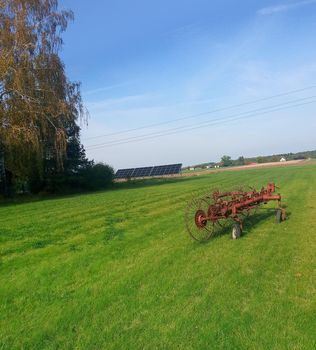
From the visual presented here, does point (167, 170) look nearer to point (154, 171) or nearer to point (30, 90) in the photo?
point (154, 171)

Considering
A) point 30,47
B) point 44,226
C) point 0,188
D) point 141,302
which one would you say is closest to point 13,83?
point 30,47

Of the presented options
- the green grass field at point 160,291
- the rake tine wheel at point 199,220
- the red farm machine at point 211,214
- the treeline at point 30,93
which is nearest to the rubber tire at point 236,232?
the red farm machine at point 211,214

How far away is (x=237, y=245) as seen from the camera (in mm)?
7949

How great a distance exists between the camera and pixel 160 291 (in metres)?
5.36

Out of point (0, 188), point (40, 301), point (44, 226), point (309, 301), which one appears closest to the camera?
point (309, 301)

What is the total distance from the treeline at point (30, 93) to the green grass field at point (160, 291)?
12.7 meters

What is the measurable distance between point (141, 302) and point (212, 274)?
4.93 feet

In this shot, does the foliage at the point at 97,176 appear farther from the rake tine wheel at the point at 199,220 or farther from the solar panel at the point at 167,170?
the solar panel at the point at 167,170

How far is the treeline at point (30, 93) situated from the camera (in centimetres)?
2064

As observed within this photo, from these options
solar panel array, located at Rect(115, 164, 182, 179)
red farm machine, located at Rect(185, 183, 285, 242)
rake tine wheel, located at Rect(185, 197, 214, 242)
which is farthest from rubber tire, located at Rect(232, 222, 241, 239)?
solar panel array, located at Rect(115, 164, 182, 179)

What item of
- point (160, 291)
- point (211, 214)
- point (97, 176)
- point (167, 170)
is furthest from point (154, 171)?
point (160, 291)

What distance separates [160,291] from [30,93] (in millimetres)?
19032

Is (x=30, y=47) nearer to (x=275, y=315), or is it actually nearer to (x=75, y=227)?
(x=75, y=227)

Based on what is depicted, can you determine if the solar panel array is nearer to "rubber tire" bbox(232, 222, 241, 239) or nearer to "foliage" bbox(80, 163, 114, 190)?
"foliage" bbox(80, 163, 114, 190)
